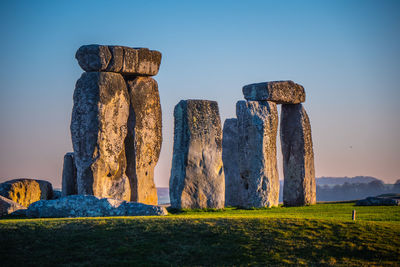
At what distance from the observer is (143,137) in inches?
929

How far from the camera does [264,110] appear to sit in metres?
24.3

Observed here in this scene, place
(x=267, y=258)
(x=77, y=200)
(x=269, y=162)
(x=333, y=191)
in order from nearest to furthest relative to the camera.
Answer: (x=267, y=258)
(x=77, y=200)
(x=269, y=162)
(x=333, y=191)

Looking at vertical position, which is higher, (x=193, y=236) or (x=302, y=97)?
(x=302, y=97)

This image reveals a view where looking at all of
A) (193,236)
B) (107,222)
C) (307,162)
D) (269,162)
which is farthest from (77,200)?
(307,162)

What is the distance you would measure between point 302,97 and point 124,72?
811 centimetres

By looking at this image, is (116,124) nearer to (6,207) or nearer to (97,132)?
(97,132)

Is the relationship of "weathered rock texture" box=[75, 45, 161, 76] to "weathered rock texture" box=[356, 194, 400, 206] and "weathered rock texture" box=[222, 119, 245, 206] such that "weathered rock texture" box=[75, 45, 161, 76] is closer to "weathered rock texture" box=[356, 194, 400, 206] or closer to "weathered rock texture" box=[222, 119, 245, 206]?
"weathered rock texture" box=[222, 119, 245, 206]

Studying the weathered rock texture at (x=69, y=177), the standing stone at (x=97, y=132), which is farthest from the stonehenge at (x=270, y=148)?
the weathered rock texture at (x=69, y=177)

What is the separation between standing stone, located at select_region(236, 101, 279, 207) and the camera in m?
23.5

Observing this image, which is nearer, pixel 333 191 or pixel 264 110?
pixel 264 110

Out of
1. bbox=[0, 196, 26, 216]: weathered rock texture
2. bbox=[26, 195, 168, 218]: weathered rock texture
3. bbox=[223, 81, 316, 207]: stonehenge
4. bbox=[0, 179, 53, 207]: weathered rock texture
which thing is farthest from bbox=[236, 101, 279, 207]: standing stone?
bbox=[0, 196, 26, 216]: weathered rock texture

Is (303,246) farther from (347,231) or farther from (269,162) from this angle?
→ (269,162)

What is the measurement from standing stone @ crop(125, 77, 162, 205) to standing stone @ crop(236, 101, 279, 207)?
3305mm

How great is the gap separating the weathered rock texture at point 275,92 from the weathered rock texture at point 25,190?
9067 mm
